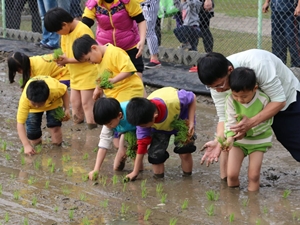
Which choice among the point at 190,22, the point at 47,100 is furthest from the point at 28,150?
the point at 190,22

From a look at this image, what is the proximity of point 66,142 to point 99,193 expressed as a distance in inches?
67.9

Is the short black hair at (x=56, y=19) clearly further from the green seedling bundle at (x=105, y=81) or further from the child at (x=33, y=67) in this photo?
the green seedling bundle at (x=105, y=81)

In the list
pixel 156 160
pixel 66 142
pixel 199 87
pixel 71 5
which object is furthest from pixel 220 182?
pixel 71 5

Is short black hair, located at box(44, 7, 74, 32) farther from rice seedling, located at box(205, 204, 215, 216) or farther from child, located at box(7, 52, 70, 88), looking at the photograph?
rice seedling, located at box(205, 204, 215, 216)

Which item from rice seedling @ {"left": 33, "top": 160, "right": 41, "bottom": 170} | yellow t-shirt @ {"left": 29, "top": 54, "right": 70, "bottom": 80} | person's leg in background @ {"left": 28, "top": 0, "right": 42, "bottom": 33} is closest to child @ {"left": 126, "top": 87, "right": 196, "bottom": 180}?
rice seedling @ {"left": 33, "top": 160, "right": 41, "bottom": 170}

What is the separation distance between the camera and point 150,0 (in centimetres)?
967

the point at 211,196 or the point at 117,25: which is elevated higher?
the point at 117,25

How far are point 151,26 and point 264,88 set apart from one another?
5.01 m

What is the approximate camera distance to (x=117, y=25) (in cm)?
729

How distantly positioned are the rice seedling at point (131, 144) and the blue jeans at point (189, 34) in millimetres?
4705

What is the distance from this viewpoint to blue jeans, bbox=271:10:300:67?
859 cm

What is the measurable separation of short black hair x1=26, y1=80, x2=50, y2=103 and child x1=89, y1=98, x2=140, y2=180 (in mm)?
908

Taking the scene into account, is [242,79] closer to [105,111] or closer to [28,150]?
[105,111]

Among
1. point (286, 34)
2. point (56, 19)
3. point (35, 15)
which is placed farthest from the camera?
point (35, 15)
